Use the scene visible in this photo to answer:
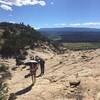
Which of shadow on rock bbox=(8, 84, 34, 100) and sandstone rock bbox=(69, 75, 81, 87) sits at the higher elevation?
sandstone rock bbox=(69, 75, 81, 87)

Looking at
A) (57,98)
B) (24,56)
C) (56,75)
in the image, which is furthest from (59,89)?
(24,56)

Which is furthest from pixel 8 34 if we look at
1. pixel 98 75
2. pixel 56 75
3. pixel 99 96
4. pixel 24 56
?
pixel 99 96

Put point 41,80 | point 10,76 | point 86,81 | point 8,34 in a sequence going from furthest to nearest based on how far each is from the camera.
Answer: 1. point 8,34
2. point 10,76
3. point 41,80
4. point 86,81

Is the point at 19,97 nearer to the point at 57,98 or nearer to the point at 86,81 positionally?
the point at 57,98

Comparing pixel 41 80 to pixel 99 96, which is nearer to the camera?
pixel 99 96

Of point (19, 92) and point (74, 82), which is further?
point (19, 92)

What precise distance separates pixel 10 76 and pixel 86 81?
443 inches

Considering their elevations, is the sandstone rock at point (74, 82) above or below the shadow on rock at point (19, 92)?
above

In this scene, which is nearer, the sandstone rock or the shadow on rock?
the shadow on rock

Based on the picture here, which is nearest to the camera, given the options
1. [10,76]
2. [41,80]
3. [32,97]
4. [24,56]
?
[32,97]

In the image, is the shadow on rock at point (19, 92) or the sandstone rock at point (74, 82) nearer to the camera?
the shadow on rock at point (19, 92)

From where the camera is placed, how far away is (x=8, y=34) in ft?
163

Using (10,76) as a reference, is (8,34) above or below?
above

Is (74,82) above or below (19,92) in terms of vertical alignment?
above
